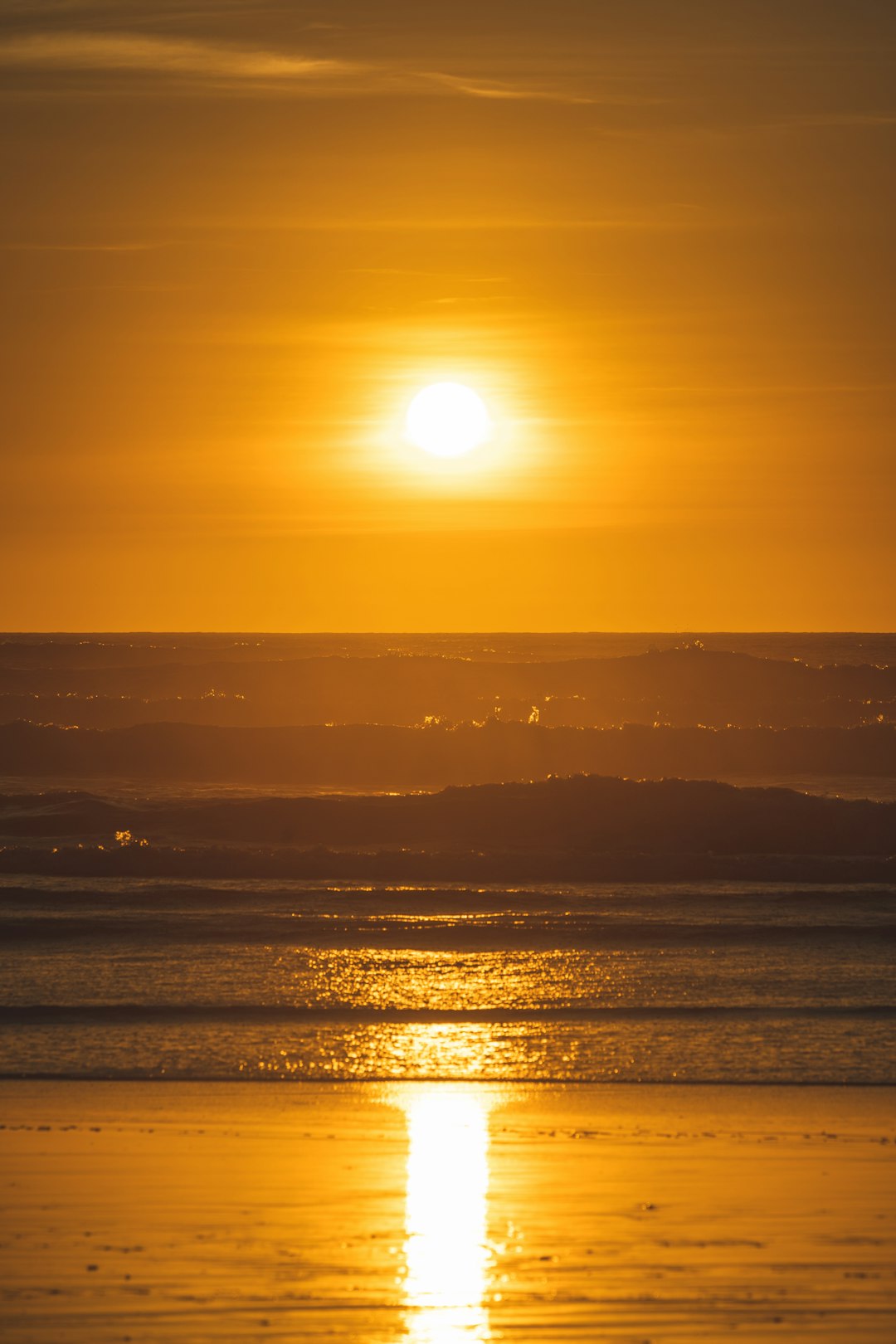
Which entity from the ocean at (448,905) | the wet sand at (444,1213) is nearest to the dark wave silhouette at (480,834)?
the ocean at (448,905)

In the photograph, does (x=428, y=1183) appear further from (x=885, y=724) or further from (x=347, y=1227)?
(x=885, y=724)

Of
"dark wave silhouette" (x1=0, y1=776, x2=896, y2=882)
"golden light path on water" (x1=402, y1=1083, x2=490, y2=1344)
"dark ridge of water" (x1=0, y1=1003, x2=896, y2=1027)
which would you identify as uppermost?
"dark wave silhouette" (x1=0, y1=776, x2=896, y2=882)

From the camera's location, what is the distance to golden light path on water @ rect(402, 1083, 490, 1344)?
6172 millimetres

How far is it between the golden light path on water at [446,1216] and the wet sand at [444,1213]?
0.02 metres

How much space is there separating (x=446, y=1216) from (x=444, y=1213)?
48 millimetres

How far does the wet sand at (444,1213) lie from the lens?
6176 millimetres

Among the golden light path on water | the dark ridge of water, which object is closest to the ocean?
the dark ridge of water

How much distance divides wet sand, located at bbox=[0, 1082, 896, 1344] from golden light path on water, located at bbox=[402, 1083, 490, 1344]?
16 mm

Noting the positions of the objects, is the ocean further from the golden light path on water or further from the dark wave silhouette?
the golden light path on water

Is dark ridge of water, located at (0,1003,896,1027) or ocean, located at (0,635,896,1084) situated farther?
dark ridge of water, located at (0,1003,896,1027)

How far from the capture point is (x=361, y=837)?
23703 mm

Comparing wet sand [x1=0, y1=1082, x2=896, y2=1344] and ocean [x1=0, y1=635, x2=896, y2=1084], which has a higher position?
ocean [x1=0, y1=635, x2=896, y2=1084]

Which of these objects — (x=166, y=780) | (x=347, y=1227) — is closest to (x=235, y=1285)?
(x=347, y=1227)

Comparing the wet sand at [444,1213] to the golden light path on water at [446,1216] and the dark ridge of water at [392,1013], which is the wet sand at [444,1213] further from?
the dark ridge of water at [392,1013]
